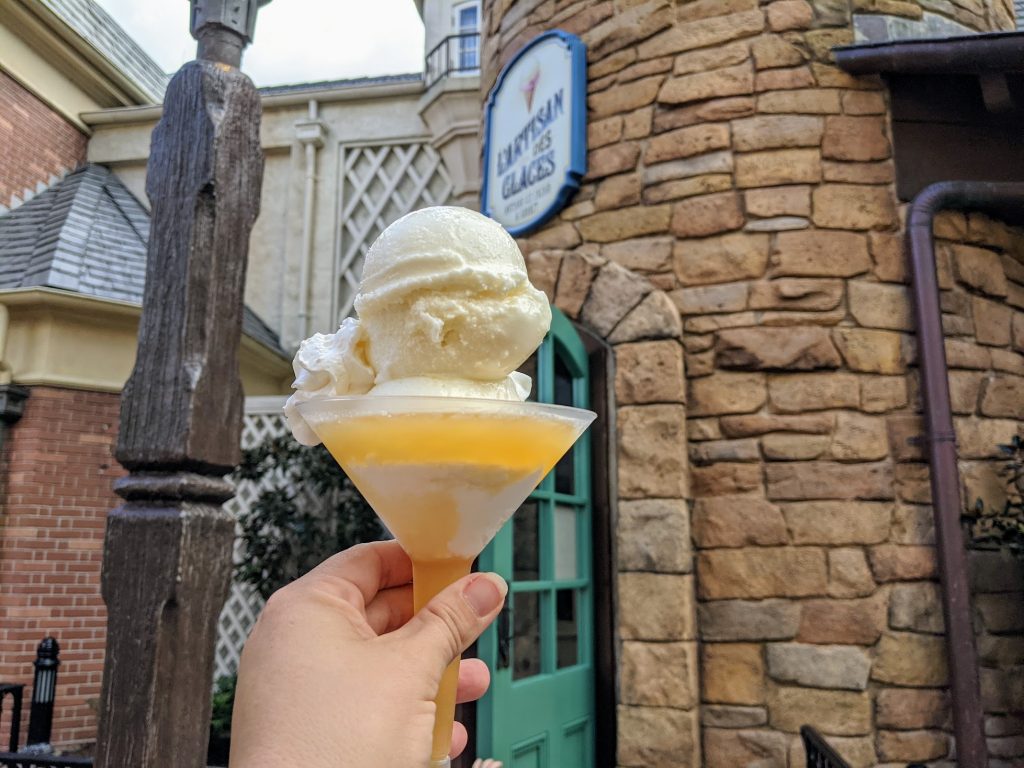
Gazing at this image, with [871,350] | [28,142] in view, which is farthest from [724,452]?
[28,142]

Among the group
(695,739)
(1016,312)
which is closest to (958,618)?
(695,739)

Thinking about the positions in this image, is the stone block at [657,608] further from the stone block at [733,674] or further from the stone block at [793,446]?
the stone block at [793,446]

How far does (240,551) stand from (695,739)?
450 centimetres

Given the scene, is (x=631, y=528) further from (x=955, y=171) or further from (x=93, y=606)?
(x=93, y=606)

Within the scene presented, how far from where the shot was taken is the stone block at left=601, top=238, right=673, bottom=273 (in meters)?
3.11

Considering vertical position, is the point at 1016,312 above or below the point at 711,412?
above

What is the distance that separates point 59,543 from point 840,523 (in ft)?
17.0

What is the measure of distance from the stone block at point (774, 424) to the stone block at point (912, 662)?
823mm

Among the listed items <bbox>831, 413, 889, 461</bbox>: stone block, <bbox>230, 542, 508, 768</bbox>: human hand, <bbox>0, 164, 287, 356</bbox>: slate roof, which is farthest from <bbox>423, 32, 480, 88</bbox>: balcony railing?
<bbox>230, 542, 508, 768</bbox>: human hand

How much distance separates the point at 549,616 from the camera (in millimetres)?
2969

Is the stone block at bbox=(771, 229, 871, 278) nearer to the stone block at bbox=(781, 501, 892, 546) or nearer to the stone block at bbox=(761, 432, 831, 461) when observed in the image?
the stone block at bbox=(761, 432, 831, 461)

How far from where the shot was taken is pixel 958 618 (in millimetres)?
2537

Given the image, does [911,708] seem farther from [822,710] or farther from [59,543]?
[59,543]

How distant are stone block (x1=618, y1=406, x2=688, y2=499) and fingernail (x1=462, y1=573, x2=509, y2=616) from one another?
1.79m
